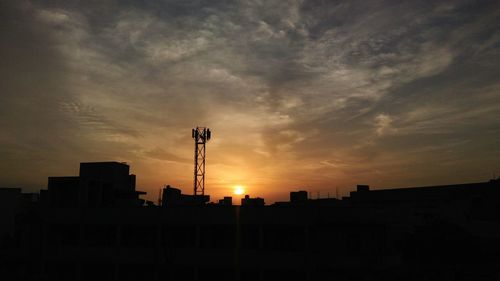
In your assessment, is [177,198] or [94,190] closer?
[94,190]

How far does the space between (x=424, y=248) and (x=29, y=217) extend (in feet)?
155

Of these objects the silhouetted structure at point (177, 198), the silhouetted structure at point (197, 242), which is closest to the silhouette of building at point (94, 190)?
the silhouetted structure at point (197, 242)

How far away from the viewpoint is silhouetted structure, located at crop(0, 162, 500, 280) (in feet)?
115

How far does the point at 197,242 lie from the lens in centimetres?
3791

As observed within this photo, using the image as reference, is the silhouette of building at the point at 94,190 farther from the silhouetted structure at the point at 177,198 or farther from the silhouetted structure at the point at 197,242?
the silhouetted structure at the point at 177,198

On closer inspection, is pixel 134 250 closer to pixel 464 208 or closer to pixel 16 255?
pixel 16 255

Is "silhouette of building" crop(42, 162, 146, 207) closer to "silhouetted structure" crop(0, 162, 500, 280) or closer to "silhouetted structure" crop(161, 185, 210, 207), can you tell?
"silhouetted structure" crop(0, 162, 500, 280)

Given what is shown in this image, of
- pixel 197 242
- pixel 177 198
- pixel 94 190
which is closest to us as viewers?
pixel 197 242

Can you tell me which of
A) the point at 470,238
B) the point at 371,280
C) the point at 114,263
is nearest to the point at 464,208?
the point at 470,238

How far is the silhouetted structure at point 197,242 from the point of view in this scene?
115 feet

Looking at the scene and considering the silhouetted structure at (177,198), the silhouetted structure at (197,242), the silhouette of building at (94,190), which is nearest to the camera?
the silhouetted structure at (197,242)

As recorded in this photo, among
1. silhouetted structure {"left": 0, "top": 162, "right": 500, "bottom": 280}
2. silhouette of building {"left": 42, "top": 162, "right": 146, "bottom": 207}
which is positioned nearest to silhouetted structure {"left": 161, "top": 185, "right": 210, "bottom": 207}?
silhouetted structure {"left": 0, "top": 162, "right": 500, "bottom": 280}

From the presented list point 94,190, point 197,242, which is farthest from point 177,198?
point 197,242

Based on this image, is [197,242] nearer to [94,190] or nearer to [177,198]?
[94,190]
